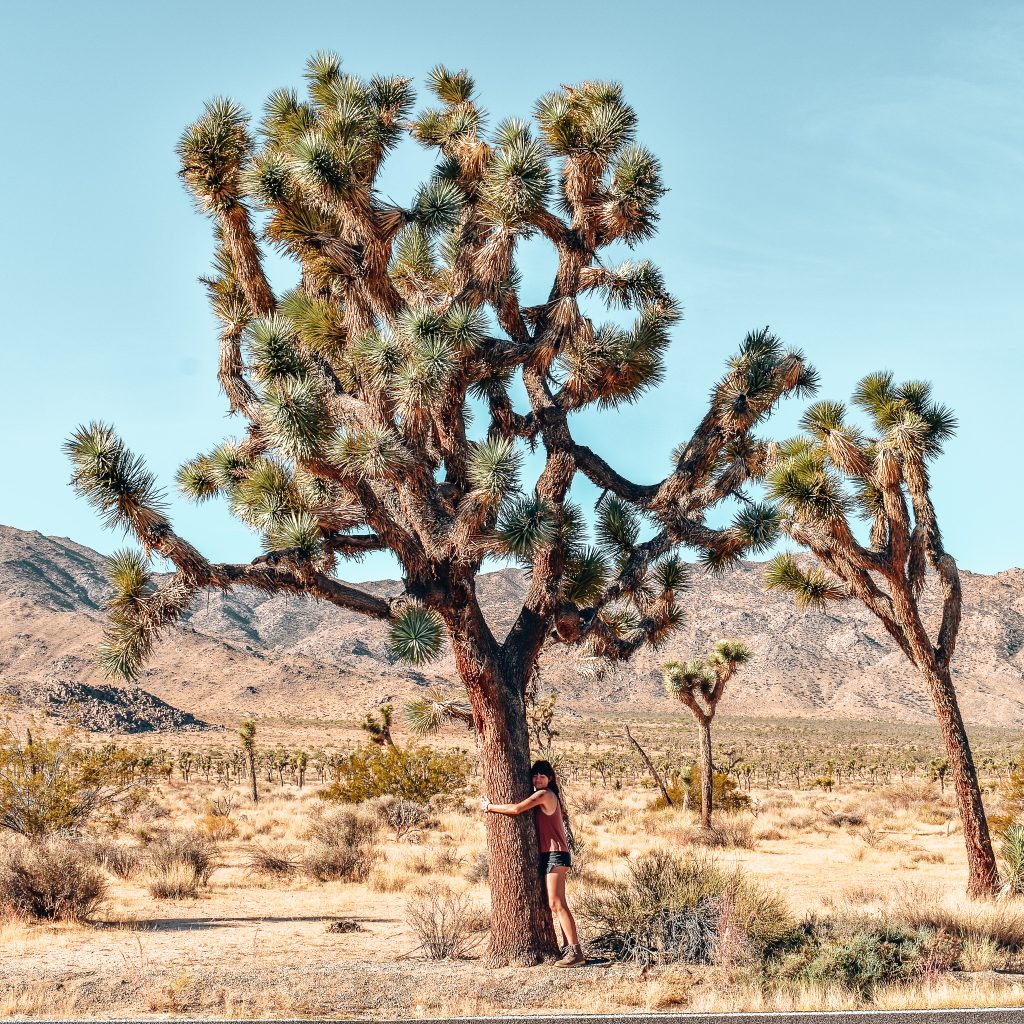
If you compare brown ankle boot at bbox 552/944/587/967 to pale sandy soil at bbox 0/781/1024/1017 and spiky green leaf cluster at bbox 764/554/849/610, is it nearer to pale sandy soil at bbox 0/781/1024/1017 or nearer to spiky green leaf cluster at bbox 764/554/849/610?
pale sandy soil at bbox 0/781/1024/1017

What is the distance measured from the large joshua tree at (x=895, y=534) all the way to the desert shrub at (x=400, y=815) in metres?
11.4

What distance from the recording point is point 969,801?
1256 centimetres

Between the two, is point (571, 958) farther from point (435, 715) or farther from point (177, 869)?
point (177, 869)

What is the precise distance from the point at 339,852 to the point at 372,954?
632 cm

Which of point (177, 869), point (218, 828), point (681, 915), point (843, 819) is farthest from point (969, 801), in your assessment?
point (218, 828)

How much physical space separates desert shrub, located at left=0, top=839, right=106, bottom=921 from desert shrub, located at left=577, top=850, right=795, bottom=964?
6260 millimetres

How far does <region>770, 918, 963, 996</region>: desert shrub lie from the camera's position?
8031mm

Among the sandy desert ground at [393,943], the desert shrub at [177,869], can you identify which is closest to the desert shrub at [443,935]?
the sandy desert ground at [393,943]

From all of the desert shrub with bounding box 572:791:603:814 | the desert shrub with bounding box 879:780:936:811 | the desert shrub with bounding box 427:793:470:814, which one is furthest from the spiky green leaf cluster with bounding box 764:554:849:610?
the desert shrub with bounding box 879:780:936:811

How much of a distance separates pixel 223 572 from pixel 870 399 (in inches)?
366

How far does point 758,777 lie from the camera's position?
4403 cm

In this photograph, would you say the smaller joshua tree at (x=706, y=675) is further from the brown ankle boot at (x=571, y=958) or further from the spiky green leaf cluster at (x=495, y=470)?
the spiky green leaf cluster at (x=495, y=470)

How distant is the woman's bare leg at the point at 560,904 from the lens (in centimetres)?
852

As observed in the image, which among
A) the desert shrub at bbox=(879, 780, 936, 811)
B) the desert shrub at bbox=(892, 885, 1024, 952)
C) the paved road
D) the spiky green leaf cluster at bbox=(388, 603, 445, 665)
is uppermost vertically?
the spiky green leaf cluster at bbox=(388, 603, 445, 665)
